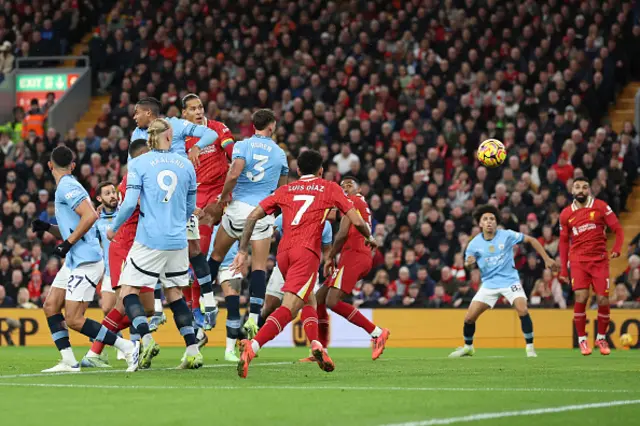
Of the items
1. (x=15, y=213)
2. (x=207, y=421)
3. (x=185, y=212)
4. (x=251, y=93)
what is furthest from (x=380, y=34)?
(x=207, y=421)

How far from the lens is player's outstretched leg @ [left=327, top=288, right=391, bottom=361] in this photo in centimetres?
1490

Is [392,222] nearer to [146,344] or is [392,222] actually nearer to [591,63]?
[591,63]

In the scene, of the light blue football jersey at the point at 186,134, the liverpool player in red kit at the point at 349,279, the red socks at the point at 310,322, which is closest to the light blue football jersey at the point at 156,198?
the red socks at the point at 310,322

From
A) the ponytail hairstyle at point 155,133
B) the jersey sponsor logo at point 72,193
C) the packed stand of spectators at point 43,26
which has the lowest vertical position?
the jersey sponsor logo at point 72,193

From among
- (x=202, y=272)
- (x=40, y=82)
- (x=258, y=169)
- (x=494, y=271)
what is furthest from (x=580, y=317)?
(x=40, y=82)

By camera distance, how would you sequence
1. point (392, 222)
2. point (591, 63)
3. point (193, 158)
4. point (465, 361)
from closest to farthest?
point (193, 158) → point (465, 361) → point (392, 222) → point (591, 63)

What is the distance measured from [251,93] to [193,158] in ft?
49.2

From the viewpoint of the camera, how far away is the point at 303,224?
11.6 meters

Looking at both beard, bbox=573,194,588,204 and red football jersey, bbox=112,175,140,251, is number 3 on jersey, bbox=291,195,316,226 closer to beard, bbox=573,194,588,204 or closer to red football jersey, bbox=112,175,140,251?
red football jersey, bbox=112,175,140,251

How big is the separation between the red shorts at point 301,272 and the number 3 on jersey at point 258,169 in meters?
2.77

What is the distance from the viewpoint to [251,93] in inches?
A: 1124

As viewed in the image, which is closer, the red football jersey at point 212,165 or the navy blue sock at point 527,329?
the red football jersey at point 212,165

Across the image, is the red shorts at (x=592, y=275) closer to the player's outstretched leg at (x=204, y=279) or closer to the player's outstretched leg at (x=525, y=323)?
the player's outstretched leg at (x=525, y=323)

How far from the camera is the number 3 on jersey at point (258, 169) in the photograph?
1409cm
